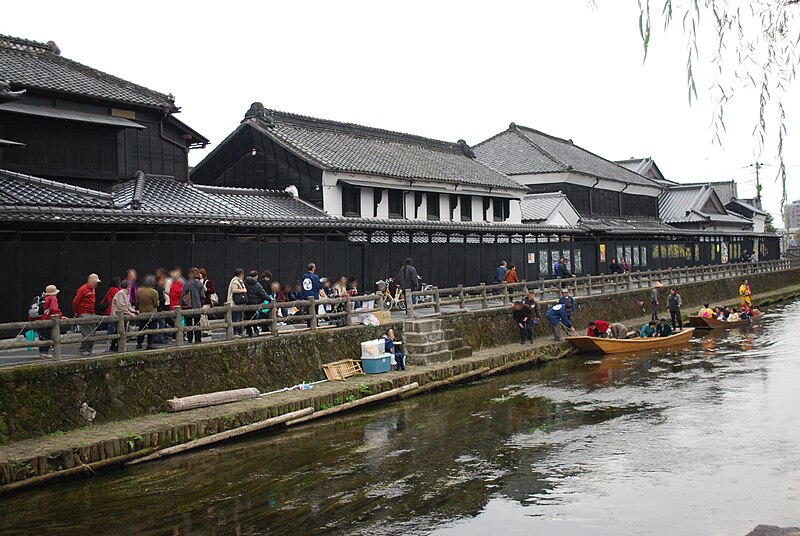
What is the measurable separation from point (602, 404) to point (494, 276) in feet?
50.2

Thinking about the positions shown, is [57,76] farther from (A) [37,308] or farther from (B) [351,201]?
(B) [351,201]

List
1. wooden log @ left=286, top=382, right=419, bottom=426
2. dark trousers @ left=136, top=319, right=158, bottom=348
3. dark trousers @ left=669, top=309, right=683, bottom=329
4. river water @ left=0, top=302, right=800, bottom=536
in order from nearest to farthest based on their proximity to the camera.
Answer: river water @ left=0, top=302, right=800, bottom=536 → dark trousers @ left=136, top=319, right=158, bottom=348 → wooden log @ left=286, top=382, right=419, bottom=426 → dark trousers @ left=669, top=309, right=683, bottom=329

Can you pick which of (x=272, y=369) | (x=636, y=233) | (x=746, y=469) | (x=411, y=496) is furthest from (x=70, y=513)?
(x=636, y=233)

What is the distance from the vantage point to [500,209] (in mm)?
40969

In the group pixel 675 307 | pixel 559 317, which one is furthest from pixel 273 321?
pixel 675 307

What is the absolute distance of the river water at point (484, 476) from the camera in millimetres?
10820

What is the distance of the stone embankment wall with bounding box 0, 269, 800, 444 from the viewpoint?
43.9 ft

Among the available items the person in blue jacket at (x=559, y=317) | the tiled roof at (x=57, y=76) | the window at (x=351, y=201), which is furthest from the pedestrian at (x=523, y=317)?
the tiled roof at (x=57, y=76)

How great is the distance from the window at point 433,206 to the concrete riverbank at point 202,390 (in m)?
10.3

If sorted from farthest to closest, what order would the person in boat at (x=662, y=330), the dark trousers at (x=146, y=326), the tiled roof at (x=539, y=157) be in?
the tiled roof at (x=539, y=157) < the person in boat at (x=662, y=330) < the dark trousers at (x=146, y=326)

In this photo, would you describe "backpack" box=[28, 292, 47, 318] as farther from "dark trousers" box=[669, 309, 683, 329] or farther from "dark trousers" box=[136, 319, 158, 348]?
"dark trousers" box=[669, 309, 683, 329]

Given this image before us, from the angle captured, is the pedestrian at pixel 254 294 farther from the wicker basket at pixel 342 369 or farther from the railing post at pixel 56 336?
the railing post at pixel 56 336

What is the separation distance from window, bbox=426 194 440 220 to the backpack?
21.1m

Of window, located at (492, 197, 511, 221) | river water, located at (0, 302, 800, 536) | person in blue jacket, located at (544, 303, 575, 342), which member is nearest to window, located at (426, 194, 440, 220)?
window, located at (492, 197, 511, 221)
